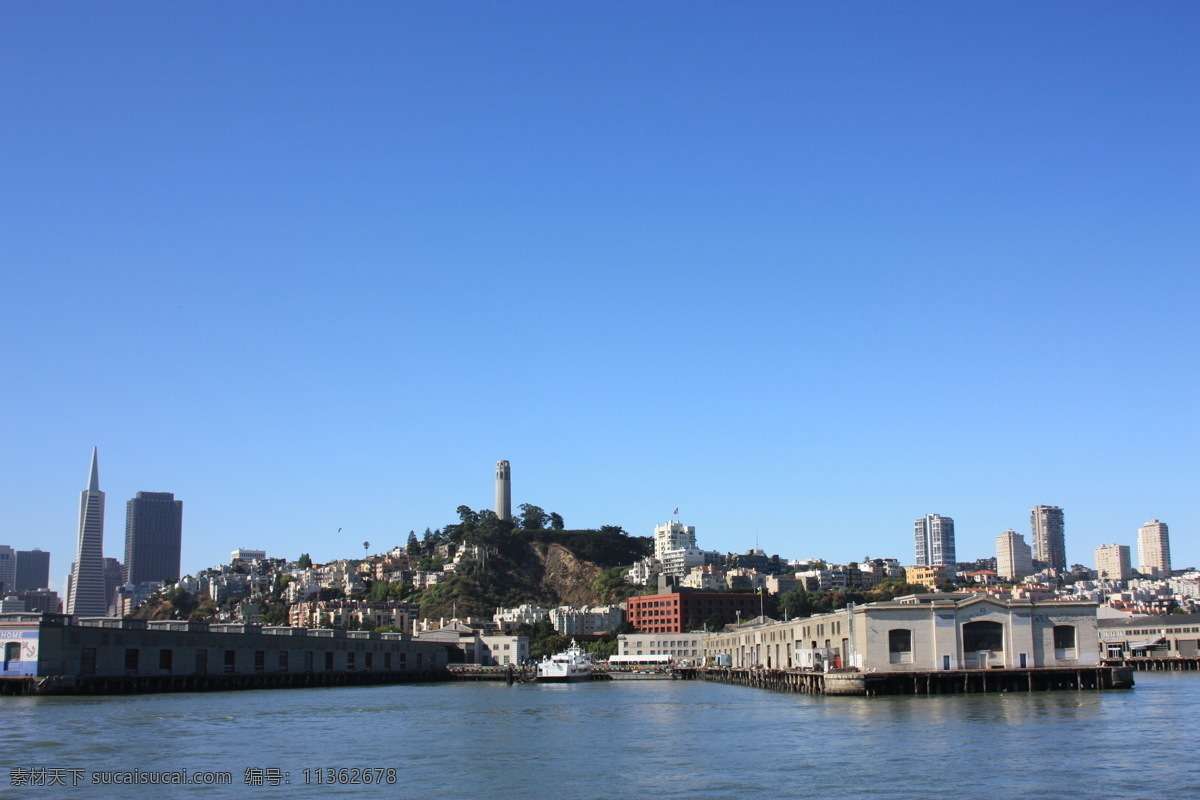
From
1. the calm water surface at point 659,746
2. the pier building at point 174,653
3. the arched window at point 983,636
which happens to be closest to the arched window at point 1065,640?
the arched window at point 983,636

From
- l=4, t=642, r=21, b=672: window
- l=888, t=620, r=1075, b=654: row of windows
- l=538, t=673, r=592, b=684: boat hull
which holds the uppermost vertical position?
l=888, t=620, r=1075, b=654: row of windows

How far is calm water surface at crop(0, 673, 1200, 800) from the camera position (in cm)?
3409

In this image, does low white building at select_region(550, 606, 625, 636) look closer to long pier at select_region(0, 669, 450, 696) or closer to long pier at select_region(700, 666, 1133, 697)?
long pier at select_region(0, 669, 450, 696)

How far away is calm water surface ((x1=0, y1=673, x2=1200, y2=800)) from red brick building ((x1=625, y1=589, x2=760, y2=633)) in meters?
109

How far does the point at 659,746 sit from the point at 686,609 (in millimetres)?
136420

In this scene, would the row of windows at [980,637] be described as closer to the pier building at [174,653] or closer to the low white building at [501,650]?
the pier building at [174,653]

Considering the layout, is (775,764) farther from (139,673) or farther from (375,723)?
(139,673)

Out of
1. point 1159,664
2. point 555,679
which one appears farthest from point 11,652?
point 1159,664

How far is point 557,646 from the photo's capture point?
161 meters

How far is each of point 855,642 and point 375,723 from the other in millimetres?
31127

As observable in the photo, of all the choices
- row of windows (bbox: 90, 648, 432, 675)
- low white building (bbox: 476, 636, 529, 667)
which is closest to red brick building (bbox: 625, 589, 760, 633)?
low white building (bbox: 476, 636, 529, 667)

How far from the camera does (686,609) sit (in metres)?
180

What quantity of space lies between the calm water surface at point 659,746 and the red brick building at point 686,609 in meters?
109

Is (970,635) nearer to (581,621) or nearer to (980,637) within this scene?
(980,637)
